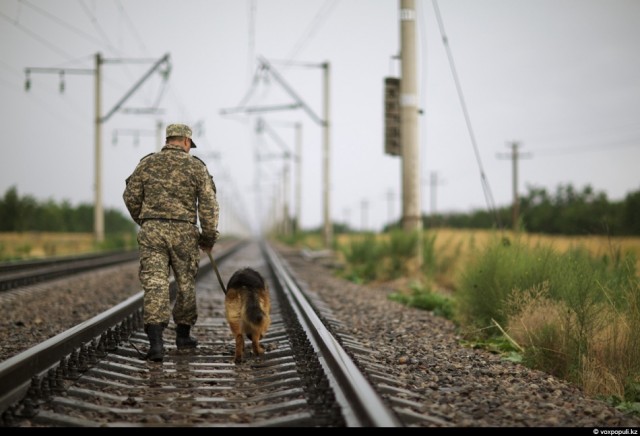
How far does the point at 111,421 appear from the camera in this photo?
3771mm

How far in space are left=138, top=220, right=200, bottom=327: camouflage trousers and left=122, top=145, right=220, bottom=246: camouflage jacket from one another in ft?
0.33

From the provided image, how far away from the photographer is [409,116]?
46.4 ft

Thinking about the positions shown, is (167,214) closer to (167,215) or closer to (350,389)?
(167,215)

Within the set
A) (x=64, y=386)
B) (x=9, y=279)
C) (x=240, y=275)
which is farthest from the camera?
(x=9, y=279)

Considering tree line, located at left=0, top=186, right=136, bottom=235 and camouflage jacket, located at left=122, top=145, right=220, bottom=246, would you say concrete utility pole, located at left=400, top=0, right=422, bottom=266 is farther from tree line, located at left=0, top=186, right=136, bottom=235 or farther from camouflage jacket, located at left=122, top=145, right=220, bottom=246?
tree line, located at left=0, top=186, right=136, bottom=235

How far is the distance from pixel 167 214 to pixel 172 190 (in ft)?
0.73

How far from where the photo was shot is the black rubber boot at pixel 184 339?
20.2ft

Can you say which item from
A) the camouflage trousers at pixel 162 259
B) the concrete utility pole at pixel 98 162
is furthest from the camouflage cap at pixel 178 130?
the concrete utility pole at pixel 98 162

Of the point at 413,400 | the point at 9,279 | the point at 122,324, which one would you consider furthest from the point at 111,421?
the point at 9,279

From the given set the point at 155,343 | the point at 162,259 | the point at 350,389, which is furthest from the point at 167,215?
the point at 350,389

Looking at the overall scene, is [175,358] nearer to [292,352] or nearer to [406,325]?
[292,352]

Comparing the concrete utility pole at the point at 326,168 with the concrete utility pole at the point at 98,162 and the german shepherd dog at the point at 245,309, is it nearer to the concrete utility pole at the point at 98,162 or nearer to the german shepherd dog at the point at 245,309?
the concrete utility pole at the point at 98,162

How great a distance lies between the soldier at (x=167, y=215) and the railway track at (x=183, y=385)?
54 cm
